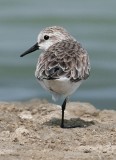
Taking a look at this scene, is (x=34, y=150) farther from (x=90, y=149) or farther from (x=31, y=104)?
(x=31, y=104)

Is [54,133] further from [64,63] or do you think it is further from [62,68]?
[64,63]

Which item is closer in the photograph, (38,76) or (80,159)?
(80,159)

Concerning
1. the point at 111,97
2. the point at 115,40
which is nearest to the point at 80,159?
the point at 111,97

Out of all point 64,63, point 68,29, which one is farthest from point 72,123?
point 68,29

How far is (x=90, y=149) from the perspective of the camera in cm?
782

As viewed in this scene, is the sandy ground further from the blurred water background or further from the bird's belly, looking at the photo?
the blurred water background

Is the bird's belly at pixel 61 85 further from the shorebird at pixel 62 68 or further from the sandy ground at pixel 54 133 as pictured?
the sandy ground at pixel 54 133

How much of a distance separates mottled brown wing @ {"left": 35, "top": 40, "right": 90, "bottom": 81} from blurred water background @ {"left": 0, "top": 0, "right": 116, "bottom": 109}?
2.62 m

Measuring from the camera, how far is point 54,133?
868cm

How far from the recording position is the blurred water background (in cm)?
1268

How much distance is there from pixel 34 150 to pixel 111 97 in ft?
15.7

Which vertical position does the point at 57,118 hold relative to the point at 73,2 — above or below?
below

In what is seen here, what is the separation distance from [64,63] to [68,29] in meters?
6.10

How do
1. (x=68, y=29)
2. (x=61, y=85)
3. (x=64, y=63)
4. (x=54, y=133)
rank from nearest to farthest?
(x=54, y=133)
(x=61, y=85)
(x=64, y=63)
(x=68, y=29)
